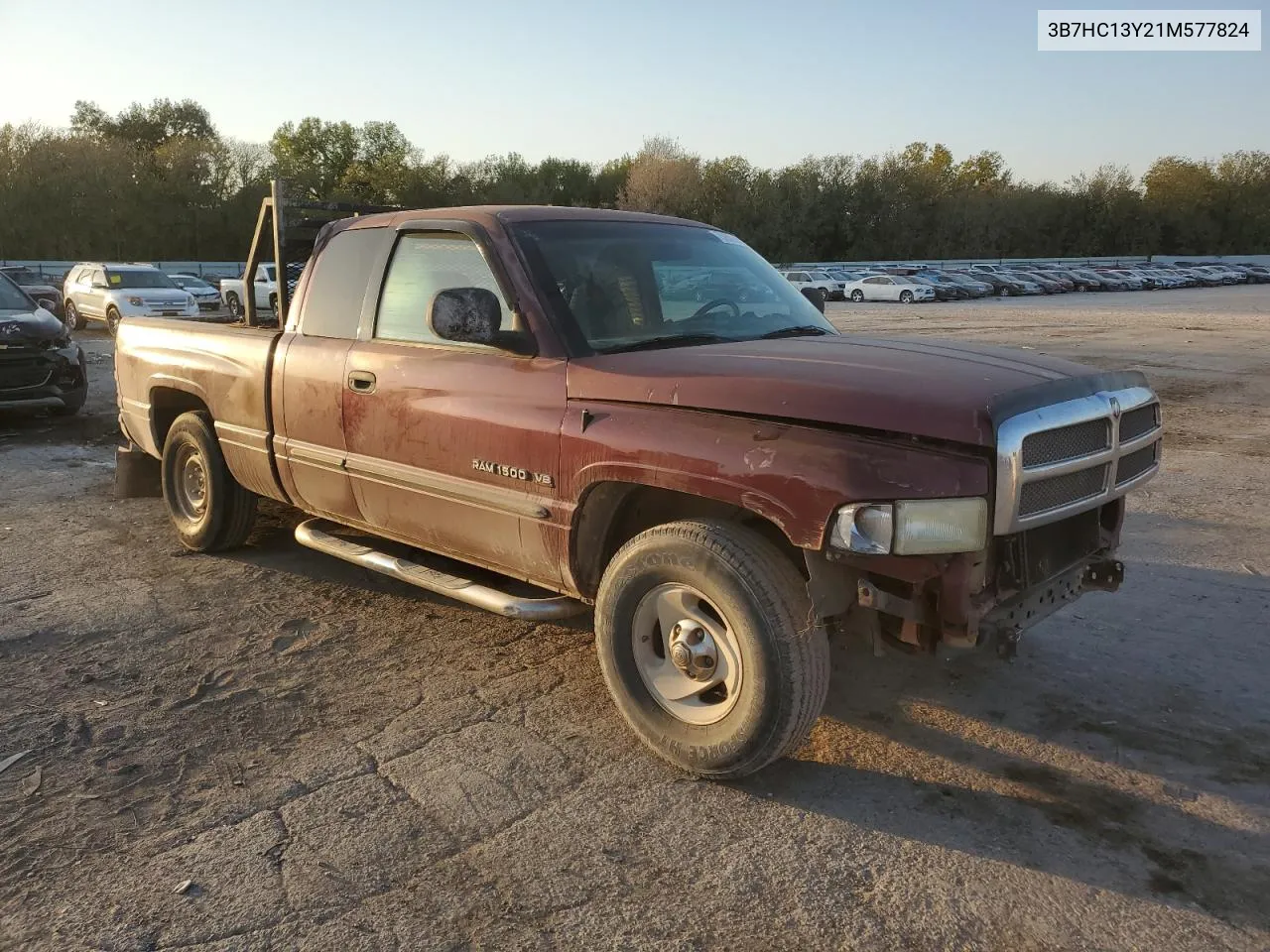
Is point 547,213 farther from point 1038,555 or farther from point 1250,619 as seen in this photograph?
point 1250,619

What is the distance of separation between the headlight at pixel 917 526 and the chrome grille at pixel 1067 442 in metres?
0.24

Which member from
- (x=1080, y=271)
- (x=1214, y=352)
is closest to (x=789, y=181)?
(x=1080, y=271)

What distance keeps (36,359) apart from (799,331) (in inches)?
346

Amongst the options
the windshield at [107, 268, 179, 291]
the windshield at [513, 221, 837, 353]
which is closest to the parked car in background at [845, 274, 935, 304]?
the windshield at [107, 268, 179, 291]

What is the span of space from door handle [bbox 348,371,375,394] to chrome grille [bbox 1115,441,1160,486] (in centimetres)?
300

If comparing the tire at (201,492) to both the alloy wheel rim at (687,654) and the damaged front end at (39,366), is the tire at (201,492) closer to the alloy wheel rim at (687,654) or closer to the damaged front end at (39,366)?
the alloy wheel rim at (687,654)

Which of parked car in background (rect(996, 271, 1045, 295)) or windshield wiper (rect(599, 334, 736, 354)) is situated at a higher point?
parked car in background (rect(996, 271, 1045, 295))

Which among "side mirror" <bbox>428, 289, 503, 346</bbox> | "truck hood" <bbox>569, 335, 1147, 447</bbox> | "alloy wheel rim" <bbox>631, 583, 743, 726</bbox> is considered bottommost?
"alloy wheel rim" <bbox>631, 583, 743, 726</bbox>

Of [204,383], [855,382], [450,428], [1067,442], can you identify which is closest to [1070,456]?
[1067,442]

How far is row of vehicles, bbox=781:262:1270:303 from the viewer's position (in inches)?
1705

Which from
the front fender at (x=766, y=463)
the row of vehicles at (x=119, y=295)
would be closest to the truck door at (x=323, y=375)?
the front fender at (x=766, y=463)

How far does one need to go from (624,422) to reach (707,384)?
1.11 feet

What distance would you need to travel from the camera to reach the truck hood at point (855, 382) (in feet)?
9.36

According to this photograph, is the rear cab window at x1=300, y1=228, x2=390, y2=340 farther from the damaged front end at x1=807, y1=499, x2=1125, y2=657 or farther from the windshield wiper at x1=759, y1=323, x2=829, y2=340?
the damaged front end at x1=807, y1=499, x2=1125, y2=657
